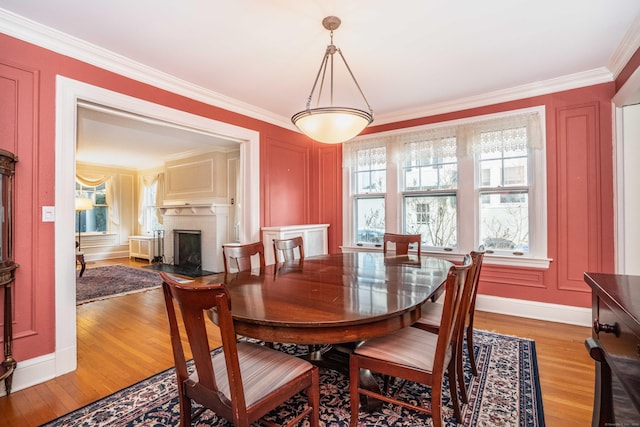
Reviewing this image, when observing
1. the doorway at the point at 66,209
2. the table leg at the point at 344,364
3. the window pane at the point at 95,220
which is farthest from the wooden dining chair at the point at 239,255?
the window pane at the point at 95,220

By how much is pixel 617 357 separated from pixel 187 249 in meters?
6.81

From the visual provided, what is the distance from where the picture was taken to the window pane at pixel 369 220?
4.41 m

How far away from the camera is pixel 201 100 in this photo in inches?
130

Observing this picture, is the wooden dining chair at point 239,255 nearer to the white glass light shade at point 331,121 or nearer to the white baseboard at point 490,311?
the white glass light shade at point 331,121

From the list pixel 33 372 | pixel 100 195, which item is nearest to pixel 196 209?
pixel 100 195

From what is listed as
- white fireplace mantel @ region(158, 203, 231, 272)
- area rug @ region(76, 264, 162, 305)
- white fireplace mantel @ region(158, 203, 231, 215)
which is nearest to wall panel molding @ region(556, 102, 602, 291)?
white fireplace mantel @ region(158, 203, 231, 272)

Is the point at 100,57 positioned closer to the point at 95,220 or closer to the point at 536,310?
the point at 536,310

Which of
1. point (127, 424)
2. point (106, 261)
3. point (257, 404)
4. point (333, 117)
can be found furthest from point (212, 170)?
point (257, 404)

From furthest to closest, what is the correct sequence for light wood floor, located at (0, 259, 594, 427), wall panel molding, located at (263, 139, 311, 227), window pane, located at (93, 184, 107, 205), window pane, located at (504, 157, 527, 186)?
window pane, located at (93, 184, 107, 205), wall panel molding, located at (263, 139, 311, 227), window pane, located at (504, 157, 527, 186), light wood floor, located at (0, 259, 594, 427)

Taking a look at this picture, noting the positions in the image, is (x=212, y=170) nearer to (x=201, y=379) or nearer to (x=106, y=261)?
(x=106, y=261)

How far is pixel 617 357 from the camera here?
0.89m

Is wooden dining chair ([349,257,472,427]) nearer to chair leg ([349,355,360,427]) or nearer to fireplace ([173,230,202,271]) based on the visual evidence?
chair leg ([349,355,360,427])

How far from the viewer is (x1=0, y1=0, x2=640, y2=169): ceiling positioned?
202 centimetres

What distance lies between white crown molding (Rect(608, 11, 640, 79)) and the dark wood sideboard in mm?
2282
